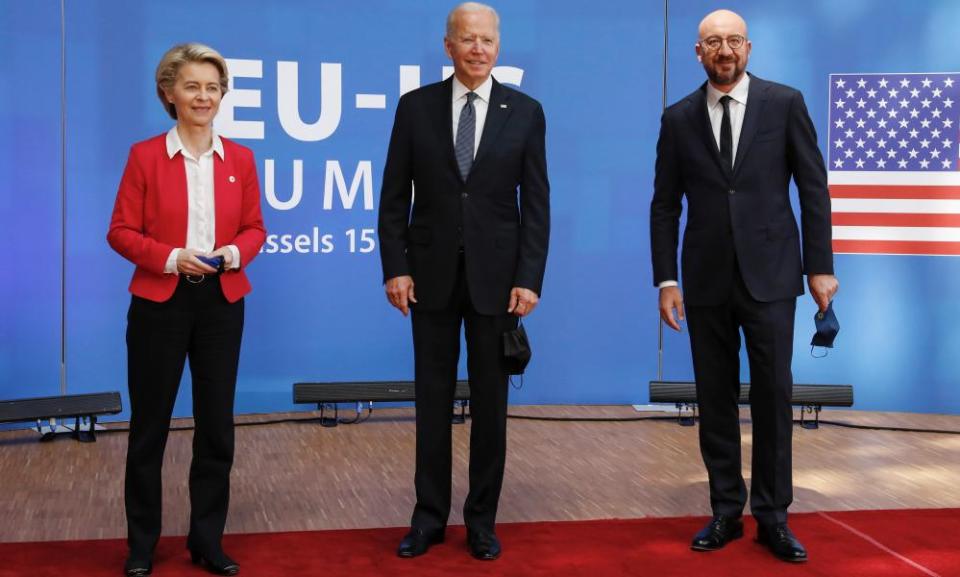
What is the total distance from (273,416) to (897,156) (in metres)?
3.54

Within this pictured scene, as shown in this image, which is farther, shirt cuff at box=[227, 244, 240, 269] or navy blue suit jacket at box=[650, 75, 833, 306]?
navy blue suit jacket at box=[650, 75, 833, 306]

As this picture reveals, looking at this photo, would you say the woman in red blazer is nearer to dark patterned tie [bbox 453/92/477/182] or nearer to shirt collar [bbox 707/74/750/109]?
dark patterned tie [bbox 453/92/477/182]

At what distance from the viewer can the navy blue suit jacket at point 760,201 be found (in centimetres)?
352

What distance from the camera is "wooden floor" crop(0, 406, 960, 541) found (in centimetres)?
408

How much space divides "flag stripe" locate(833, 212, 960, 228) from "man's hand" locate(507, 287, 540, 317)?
10.0 ft

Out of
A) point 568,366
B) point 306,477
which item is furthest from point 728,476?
point 568,366

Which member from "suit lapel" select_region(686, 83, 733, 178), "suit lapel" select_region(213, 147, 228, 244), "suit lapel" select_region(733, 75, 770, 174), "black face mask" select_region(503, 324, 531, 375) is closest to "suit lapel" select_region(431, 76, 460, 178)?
"black face mask" select_region(503, 324, 531, 375)

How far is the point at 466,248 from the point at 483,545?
36.1 inches

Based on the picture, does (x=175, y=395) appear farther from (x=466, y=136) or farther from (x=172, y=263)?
(x=466, y=136)

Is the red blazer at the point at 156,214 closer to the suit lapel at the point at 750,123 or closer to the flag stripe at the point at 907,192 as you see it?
the suit lapel at the point at 750,123

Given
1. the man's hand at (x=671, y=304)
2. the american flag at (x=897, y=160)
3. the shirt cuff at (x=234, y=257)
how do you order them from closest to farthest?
the shirt cuff at (x=234, y=257) → the man's hand at (x=671, y=304) → the american flag at (x=897, y=160)

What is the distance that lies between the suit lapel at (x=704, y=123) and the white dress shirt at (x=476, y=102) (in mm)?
646

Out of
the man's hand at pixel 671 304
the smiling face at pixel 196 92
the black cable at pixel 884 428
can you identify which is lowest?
the black cable at pixel 884 428

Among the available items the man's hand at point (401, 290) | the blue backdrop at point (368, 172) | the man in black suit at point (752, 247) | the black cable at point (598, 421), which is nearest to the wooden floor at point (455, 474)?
the black cable at point (598, 421)
